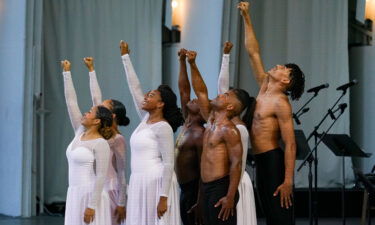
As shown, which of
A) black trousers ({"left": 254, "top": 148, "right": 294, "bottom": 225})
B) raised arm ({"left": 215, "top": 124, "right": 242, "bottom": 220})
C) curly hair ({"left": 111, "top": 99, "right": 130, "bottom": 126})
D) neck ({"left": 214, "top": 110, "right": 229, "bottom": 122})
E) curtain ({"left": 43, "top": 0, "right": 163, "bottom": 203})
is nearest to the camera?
raised arm ({"left": 215, "top": 124, "right": 242, "bottom": 220})

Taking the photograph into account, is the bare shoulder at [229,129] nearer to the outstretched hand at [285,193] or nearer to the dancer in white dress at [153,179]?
the outstretched hand at [285,193]

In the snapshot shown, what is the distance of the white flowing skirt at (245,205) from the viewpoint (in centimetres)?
611

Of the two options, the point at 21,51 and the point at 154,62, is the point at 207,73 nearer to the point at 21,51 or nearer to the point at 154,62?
the point at 154,62

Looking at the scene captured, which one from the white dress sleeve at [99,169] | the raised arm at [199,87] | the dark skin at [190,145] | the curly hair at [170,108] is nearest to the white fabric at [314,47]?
the dark skin at [190,145]

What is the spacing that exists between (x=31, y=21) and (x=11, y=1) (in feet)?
1.34

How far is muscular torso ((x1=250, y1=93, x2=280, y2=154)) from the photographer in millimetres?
5453

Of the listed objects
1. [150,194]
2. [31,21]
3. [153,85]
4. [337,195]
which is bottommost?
[337,195]

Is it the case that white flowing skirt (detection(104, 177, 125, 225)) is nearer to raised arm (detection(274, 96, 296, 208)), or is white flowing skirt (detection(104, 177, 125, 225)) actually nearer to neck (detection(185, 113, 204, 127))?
neck (detection(185, 113, 204, 127))

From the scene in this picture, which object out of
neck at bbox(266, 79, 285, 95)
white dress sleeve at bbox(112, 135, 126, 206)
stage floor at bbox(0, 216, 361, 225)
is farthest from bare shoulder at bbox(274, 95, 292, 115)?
stage floor at bbox(0, 216, 361, 225)

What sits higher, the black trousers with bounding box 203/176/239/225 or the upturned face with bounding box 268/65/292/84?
the upturned face with bounding box 268/65/292/84

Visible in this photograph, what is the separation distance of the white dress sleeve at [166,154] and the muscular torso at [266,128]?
64cm

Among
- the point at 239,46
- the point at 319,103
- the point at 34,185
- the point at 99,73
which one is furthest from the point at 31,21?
the point at 319,103

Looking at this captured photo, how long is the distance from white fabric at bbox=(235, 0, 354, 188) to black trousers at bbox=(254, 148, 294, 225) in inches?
204

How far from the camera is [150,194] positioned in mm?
5855
